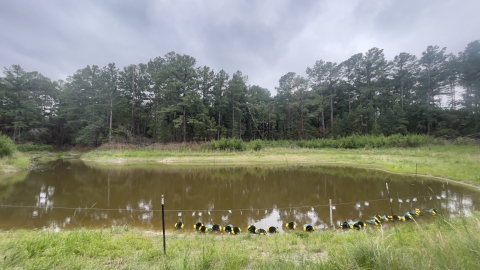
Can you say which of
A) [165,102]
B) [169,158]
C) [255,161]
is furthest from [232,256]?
[165,102]

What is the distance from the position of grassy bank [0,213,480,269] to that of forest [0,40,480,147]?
30.1 metres

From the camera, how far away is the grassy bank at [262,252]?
2.37 metres

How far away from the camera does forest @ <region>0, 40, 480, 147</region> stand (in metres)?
33.5

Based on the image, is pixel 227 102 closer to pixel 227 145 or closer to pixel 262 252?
pixel 227 145

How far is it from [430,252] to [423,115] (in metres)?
41.8

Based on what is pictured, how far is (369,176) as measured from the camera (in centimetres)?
1357

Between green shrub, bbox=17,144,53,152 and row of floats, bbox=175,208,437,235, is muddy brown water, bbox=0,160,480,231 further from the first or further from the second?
green shrub, bbox=17,144,53,152

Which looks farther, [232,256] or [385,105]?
[385,105]

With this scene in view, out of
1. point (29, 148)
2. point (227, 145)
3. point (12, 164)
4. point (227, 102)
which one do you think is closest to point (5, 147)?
point (12, 164)

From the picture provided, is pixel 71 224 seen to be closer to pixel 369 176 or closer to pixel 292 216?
pixel 292 216

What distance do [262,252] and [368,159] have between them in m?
19.0

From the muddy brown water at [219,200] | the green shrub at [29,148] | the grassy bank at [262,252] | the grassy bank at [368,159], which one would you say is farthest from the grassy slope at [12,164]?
the grassy bank at [262,252]

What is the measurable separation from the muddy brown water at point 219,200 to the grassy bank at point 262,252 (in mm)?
1857

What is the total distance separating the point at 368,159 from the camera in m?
19.2
